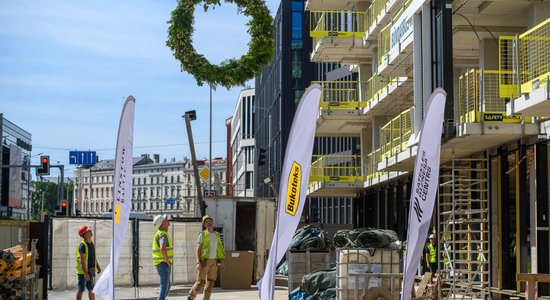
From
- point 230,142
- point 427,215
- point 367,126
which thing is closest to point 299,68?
point 367,126

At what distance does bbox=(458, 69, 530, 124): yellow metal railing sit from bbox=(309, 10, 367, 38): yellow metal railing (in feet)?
62.9

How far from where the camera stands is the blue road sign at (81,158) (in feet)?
273

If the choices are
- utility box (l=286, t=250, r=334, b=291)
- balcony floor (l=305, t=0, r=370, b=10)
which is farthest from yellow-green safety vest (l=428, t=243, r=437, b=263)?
balcony floor (l=305, t=0, r=370, b=10)

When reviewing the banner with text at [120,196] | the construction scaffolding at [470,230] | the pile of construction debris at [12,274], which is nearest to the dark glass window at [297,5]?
the construction scaffolding at [470,230]

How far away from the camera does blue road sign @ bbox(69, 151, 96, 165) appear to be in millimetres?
83094

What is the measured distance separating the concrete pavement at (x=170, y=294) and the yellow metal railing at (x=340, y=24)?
1763 centimetres

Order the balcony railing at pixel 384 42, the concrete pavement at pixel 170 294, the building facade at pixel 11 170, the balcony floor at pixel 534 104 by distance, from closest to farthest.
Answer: the balcony floor at pixel 534 104, the concrete pavement at pixel 170 294, the balcony railing at pixel 384 42, the building facade at pixel 11 170

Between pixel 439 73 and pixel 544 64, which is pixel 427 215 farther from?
pixel 439 73

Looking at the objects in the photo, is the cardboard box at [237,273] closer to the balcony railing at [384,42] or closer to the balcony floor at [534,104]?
the balcony railing at [384,42]

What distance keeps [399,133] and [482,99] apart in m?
9.59

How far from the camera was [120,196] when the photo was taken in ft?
43.9

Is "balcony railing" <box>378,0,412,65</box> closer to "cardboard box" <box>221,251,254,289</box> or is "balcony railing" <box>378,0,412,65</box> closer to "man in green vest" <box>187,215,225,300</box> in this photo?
"cardboard box" <box>221,251,254,289</box>

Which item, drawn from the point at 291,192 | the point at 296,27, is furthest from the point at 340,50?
the point at 296,27

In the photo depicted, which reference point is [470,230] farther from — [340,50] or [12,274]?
[340,50]
